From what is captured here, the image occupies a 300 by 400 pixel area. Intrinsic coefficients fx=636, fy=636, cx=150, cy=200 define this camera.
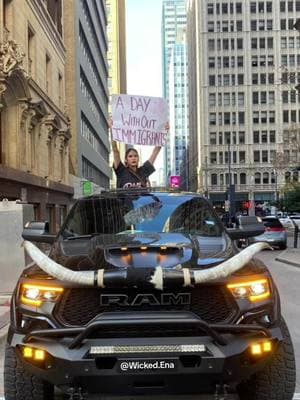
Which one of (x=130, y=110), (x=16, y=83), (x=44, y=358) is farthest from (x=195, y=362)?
(x=16, y=83)

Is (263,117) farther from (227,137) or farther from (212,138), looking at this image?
(212,138)

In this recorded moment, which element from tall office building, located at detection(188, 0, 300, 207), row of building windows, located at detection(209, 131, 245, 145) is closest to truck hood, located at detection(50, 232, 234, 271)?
tall office building, located at detection(188, 0, 300, 207)

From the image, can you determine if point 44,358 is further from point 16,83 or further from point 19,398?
point 16,83

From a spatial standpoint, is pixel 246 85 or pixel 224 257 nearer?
pixel 224 257

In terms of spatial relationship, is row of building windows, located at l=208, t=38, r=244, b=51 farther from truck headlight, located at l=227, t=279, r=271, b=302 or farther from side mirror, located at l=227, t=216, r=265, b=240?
truck headlight, located at l=227, t=279, r=271, b=302

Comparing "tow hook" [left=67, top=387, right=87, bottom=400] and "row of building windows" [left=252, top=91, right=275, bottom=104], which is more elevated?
"row of building windows" [left=252, top=91, right=275, bottom=104]

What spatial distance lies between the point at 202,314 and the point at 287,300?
27.9ft

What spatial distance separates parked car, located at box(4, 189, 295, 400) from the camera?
4.01 meters

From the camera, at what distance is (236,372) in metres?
4.11

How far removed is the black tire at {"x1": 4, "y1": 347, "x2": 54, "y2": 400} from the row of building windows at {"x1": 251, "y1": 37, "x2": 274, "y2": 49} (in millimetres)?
128511

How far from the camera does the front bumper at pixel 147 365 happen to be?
4.00 m

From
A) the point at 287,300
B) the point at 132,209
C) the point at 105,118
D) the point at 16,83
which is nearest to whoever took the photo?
the point at 132,209

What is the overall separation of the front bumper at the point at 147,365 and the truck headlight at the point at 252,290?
0.98ft

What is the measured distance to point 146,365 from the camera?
4004 mm
